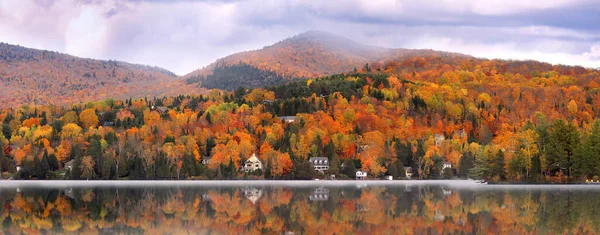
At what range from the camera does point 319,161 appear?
123125 mm

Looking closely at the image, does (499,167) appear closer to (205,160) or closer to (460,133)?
(205,160)

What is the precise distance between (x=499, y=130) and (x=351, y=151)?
127 ft

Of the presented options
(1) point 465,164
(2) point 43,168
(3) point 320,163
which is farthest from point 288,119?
(2) point 43,168

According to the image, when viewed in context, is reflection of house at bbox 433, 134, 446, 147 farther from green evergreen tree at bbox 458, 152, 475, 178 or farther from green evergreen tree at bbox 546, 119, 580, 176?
green evergreen tree at bbox 546, 119, 580, 176

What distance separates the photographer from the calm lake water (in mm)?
42375

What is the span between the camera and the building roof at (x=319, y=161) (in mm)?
122562

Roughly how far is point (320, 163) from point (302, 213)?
72.5 metres

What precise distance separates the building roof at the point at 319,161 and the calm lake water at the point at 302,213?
53650mm

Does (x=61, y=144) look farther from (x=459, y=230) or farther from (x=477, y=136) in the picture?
(x=459, y=230)

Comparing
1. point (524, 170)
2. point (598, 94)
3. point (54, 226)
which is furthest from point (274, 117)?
point (54, 226)

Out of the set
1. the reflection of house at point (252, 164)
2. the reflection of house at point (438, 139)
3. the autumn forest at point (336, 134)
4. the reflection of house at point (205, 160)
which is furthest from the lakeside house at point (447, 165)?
the reflection of house at point (205, 160)

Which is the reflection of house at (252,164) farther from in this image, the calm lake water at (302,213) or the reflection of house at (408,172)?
the calm lake water at (302,213)

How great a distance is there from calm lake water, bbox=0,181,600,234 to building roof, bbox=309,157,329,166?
2112 inches

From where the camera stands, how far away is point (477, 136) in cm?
15038
